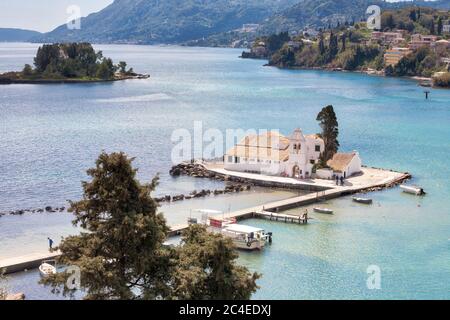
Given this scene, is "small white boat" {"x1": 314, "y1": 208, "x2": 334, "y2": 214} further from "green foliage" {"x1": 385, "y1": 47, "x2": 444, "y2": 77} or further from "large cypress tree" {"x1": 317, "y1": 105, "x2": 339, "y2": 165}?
"green foliage" {"x1": 385, "y1": 47, "x2": 444, "y2": 77}

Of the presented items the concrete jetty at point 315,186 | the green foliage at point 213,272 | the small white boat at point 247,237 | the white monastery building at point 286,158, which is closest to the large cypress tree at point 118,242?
the green foliage at point 213,272

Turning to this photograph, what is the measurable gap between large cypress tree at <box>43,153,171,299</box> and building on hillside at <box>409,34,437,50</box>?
570ft

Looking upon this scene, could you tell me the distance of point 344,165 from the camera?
4716 cm

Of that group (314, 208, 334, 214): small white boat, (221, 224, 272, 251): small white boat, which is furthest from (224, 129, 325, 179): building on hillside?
(221, 224, 272, 251): small white boat

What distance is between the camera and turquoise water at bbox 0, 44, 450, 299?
92.5ft

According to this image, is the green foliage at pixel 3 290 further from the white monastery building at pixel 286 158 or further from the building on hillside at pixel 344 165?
the building on hillside at pixel 344 165

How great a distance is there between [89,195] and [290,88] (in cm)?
12285

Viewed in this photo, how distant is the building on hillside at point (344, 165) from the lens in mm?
46750

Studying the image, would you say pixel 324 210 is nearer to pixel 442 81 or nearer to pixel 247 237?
pixel 247 237

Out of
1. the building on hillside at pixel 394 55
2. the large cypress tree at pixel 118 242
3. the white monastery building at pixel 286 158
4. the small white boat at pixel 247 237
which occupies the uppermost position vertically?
the building on hillside at pixel 394 55

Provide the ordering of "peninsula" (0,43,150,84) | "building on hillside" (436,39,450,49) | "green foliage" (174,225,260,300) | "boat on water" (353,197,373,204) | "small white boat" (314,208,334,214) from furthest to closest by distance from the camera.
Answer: "building on hillside" (436,39,450,49) < "peninsula" (0,43,150,84) < "boat on water" (353,197,373,204) < "small white boat" (314,208,334,214) < "green foliage" (174,225,260,300)
